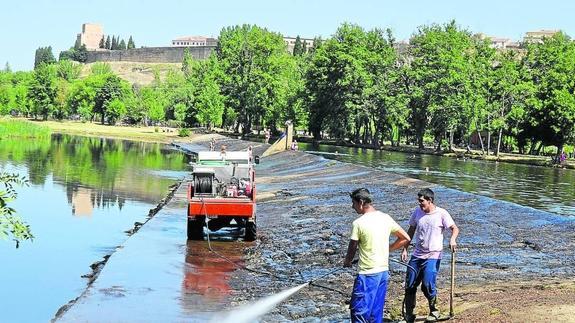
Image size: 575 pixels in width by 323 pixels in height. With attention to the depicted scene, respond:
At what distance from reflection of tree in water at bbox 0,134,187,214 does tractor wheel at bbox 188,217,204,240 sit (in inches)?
543

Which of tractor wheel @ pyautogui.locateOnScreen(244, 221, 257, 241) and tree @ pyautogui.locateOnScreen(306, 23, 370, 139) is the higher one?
tree @ pyautogui.locateOnScreen(306, 23, 370, 139)

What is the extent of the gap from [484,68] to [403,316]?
293 feet

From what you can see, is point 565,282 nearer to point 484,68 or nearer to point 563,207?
point 563,207

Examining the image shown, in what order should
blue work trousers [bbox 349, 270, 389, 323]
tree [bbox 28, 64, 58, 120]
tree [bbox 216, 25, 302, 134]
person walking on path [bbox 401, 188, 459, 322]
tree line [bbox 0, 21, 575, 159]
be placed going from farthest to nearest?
tree [bbox 28, 64, 58, 120] < tree [bbox 216, 25, 302, 134] < tree line [bbox 0, 21, 575, 159] < person walking on path [bbox 401, 188, 459, 322] < blue work trousers [bbox 349, 270, 389, 323]

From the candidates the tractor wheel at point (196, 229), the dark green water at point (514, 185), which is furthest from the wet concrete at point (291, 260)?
the dark green water at point (514, 185)

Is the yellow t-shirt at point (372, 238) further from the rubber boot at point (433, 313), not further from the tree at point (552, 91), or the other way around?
the tree at point (552, 91)


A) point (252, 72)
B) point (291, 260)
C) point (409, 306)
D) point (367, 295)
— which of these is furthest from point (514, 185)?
point (252, 72)

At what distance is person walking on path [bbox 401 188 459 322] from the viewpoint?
12586mm

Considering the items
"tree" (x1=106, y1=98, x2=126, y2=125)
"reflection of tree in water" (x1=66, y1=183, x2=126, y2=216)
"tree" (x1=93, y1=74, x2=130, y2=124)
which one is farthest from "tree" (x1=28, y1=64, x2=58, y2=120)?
"reflection of tree in water" (x1=66, y1=183, x2=126, y2=216)

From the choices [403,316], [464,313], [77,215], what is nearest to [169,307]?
[403,316]

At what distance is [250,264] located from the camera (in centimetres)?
2106

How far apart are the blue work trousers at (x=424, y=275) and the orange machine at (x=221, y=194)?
421 inches

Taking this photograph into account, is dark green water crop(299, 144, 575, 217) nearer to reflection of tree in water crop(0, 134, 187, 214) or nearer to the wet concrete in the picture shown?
the wet concrete

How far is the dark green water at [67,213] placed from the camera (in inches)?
795
